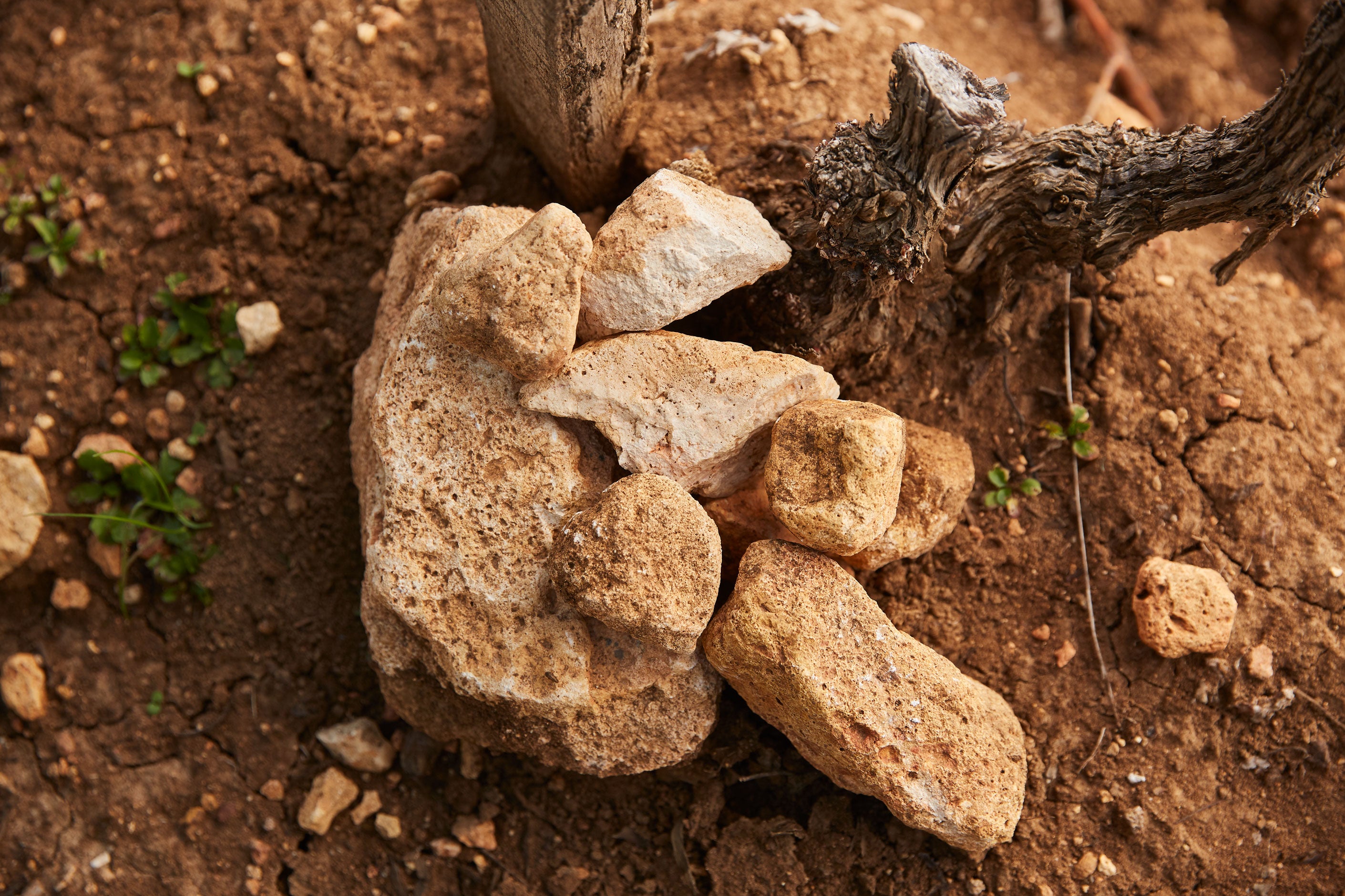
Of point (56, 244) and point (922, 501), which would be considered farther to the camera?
point (56, 244)

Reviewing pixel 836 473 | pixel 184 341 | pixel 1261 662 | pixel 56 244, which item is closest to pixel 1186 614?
pixel 1261 662

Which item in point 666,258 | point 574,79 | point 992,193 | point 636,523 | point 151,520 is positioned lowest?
point 151,520

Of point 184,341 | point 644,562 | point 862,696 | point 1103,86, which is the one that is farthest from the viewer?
point 1103,86

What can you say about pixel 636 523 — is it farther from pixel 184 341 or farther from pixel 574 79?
pixel 184 341

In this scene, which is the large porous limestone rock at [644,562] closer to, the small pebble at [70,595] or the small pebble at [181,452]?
the small pebble at [181,452]

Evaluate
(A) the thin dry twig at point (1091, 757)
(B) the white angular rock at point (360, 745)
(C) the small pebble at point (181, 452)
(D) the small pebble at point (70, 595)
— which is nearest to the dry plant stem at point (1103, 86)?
(A) the thin dry twig at point (1091, 757)
